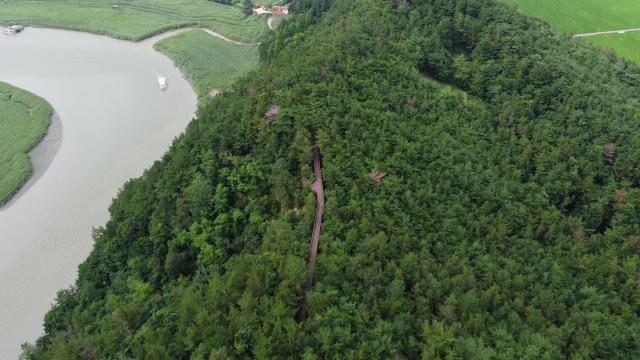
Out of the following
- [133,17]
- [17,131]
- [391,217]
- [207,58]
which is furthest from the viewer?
[133,17]

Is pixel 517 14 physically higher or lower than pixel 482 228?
higher

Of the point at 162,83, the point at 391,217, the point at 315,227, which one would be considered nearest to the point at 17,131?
the point at 162,83

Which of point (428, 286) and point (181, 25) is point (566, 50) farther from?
point (181, 25)

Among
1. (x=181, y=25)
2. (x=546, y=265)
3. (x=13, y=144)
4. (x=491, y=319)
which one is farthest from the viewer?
(x=181, y=25)

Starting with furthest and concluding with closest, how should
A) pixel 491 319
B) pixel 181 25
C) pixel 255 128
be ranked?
pixel 181 25
pixel 255 128
pixel 491 319

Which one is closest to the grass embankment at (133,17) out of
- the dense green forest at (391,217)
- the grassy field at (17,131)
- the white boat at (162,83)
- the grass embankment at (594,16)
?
the white boat at (162,83)

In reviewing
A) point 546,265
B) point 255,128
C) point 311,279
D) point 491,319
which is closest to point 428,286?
point 491,319

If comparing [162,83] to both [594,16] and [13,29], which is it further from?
[594,16]

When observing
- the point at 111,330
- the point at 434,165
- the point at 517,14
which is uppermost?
the point at 517,14
